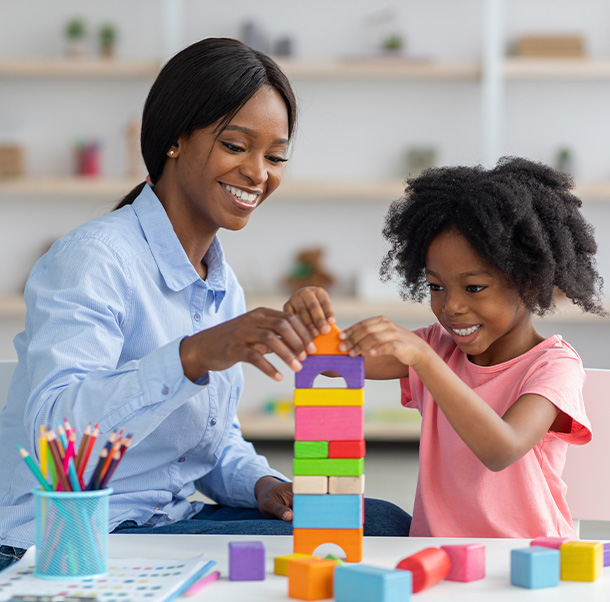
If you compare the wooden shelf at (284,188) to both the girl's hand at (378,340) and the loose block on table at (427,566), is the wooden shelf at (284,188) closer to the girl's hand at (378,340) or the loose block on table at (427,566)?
the girl's hand at (378,340)

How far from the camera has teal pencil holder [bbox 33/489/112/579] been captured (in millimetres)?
860

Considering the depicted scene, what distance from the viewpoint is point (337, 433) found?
3.19 feet

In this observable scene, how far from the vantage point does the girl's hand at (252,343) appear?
3.22 feet

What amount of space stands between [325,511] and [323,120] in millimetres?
3501

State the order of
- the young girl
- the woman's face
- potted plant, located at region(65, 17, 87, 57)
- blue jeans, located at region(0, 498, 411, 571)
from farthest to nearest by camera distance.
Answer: potted plant, located at region(65, 17, 87, 57) → the woman's face → the young girl → blue jeans, located at region(0, 498, 411, 571)

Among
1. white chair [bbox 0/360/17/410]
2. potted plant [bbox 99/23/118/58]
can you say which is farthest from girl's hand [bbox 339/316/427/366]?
potted plant [bbox 99/23/118/58]

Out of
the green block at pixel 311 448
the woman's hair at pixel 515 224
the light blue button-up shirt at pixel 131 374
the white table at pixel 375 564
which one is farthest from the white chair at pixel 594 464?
the green block at pixel 311 448

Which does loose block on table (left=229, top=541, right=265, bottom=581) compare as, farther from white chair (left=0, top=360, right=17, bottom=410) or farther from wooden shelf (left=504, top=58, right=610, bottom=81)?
wooden shelf (left=504, top=58, right=610, bottom=81)

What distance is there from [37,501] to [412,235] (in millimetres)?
858

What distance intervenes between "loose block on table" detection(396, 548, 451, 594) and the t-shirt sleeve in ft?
1.44

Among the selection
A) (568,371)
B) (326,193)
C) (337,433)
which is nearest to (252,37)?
(326,193)

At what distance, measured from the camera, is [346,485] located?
3.21ft

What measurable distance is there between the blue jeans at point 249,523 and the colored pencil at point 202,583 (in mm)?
317

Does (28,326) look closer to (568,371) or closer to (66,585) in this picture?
(66,585)
